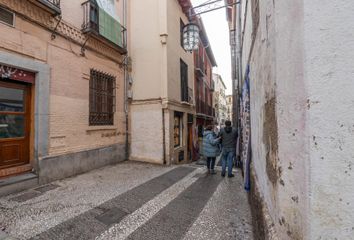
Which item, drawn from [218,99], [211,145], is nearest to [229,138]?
[211,145]

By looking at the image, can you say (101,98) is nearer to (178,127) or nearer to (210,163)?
(178,127)

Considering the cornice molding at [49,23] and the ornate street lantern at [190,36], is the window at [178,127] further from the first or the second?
the cornice molding at [49,23]

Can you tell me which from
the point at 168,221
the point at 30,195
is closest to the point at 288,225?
the point at 168,221

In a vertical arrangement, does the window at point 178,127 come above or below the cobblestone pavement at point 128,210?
above

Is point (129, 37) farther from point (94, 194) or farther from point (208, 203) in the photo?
point (208, 203)

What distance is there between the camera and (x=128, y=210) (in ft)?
13.0

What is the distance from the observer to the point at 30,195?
4609 mm

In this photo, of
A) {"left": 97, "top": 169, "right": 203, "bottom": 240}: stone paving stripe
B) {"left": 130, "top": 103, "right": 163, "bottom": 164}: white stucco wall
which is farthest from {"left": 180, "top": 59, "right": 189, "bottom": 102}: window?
{"left": 97, "top": 169, "right": 203, "bottom": 240}: stone paving stripe

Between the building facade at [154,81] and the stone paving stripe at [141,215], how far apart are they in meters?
3.80

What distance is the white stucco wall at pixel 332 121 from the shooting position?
3.82ft

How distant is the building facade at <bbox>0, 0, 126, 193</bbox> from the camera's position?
5008 mm

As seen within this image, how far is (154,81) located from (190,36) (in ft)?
11.4


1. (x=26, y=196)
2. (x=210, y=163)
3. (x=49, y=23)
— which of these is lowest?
(x=26, y=196)

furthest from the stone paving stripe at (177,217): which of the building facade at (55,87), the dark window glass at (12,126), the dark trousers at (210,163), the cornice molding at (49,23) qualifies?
the cornice molding at (49,23)
